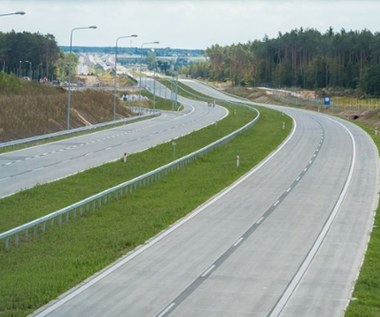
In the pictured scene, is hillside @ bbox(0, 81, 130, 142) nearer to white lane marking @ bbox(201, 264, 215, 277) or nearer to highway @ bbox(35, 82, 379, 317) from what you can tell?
highway @ bbox(35, 82, 379, 317)

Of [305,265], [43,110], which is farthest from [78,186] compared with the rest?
[43,110]

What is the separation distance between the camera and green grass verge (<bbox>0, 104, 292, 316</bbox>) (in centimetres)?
2558

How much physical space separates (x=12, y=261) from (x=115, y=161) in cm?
3046

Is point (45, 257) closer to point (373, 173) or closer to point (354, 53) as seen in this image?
point (373, 173)

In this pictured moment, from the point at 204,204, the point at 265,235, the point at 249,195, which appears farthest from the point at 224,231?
the point at 249,195

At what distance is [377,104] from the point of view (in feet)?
454

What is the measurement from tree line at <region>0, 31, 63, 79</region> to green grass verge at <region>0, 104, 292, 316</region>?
4207 inches

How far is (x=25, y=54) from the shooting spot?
168 metres

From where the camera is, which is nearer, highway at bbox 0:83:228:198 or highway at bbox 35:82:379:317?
highway at bbox 35:82:379:317

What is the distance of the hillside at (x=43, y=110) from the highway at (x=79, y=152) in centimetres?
426

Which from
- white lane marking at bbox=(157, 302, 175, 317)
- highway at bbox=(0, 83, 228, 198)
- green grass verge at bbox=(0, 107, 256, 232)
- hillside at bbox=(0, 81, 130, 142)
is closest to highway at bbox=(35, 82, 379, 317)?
white lane marking at bbox=(157, 302, 175, 317)

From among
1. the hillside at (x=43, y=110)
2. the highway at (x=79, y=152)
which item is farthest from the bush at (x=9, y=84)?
the highway at (x=79, y=152)

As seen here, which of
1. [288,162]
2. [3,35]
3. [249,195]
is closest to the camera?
[249,195]

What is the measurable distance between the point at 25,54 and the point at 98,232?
137m
